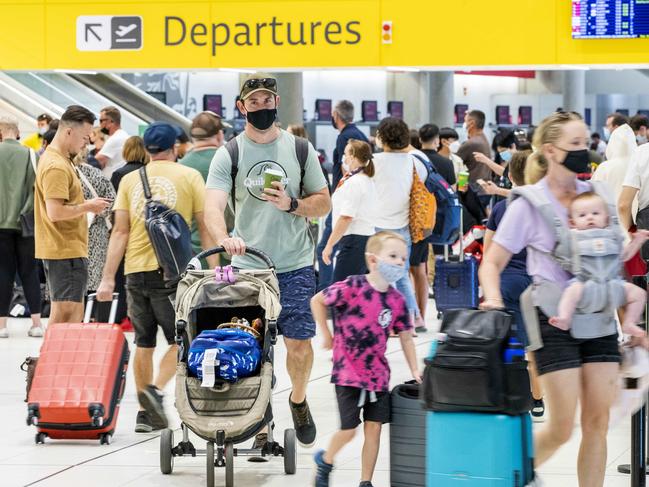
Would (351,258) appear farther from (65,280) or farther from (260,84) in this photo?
(260,84)

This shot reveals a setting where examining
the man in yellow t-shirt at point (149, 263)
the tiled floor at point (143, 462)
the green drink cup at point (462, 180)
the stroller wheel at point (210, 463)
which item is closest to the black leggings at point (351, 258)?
the tiled floor at point (143, 462)

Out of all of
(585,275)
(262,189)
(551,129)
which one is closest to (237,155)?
(262,189)

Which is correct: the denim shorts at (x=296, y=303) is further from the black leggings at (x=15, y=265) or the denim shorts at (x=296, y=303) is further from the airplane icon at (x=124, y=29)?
the airplane icon at (x=124, y=29)

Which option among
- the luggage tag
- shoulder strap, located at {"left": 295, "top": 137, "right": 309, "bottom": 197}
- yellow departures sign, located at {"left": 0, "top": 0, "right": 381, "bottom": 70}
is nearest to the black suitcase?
the luggage tag

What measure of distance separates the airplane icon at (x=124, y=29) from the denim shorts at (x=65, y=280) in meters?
5.55

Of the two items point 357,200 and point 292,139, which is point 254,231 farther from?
point 357,200

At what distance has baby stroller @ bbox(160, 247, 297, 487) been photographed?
552 centimetres

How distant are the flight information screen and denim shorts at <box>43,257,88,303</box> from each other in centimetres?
614

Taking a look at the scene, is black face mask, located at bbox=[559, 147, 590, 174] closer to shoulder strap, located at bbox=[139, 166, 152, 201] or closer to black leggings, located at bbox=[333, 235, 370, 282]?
shoulder strap, located at bbox=[139, 166, 152, 201]

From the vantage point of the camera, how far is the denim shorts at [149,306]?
689cm

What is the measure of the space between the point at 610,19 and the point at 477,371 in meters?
8.39

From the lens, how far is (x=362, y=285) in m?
5.32

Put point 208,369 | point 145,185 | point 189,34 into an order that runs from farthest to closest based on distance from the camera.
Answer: point 189,34 → point 145,185 → point 208,369

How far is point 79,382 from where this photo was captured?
267 inches
